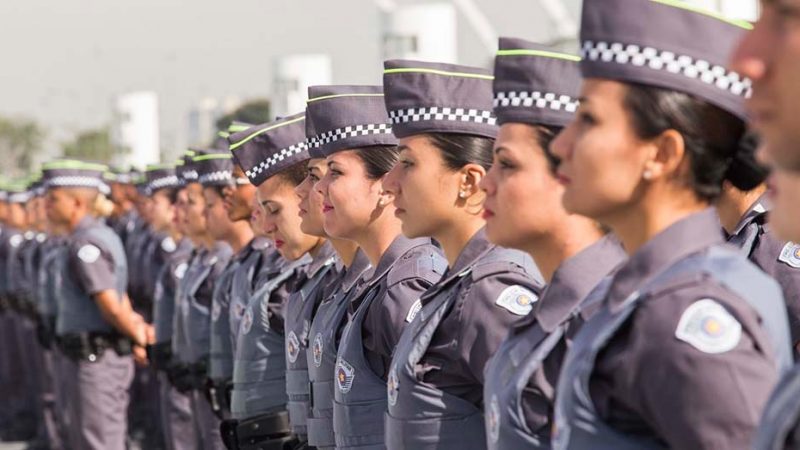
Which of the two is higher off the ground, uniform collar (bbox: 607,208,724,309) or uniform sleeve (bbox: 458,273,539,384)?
uniform collar (bbox: 607,208,724,309)

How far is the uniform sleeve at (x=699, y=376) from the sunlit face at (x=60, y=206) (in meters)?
9.15

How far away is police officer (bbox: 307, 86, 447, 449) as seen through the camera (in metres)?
4.65

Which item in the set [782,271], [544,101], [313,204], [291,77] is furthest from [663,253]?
[291,77]

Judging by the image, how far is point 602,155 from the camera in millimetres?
2707

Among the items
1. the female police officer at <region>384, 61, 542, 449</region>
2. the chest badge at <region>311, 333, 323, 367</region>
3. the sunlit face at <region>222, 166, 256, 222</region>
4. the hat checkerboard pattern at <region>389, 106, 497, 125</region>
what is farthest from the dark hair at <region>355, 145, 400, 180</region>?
the sunlit face at <region>222, 166, 256, 222</region>

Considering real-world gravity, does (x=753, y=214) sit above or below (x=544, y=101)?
below

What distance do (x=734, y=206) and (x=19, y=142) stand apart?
5881 cm

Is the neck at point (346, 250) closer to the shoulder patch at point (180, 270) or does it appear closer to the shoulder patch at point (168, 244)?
the shoulder patch at point (180, 270)

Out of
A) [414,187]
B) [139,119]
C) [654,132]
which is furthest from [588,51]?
[139,119]

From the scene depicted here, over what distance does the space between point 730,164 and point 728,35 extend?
23cm

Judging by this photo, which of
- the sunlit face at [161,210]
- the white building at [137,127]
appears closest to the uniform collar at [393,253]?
the sunlit face at [161,210]

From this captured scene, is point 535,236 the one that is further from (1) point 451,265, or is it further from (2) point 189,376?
(2) point 189,376

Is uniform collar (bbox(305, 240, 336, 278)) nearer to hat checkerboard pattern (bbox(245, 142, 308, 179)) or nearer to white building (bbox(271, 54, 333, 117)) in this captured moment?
hat checkerboard pattern (bbox(245, 142, 308, 179))

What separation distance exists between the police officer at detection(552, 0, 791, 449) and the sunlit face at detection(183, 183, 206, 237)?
7068mm
